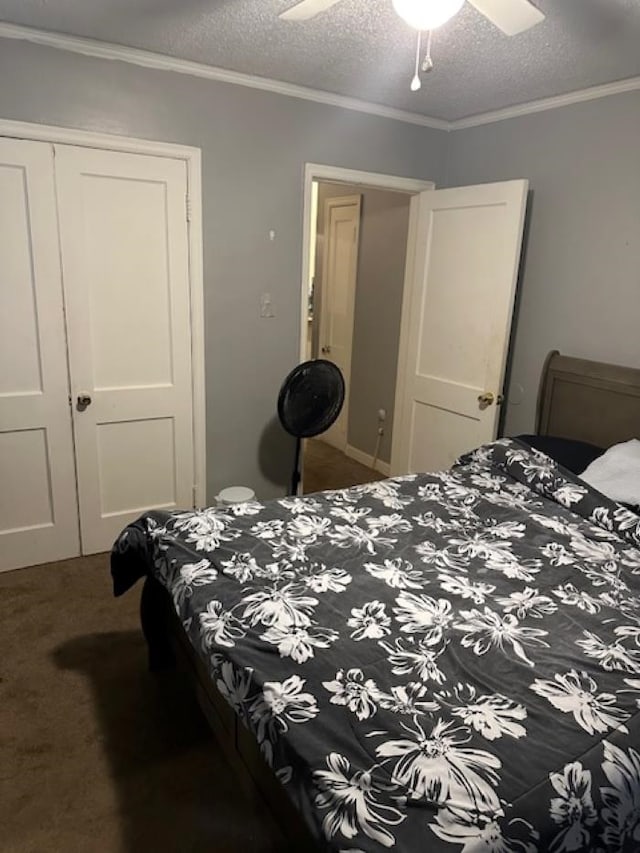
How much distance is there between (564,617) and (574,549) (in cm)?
45

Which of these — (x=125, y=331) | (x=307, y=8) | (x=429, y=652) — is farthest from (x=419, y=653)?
(x=125, y=331)

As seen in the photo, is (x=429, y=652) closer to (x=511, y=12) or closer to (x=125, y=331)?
(x=511, y=12)

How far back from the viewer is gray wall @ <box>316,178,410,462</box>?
4.14m

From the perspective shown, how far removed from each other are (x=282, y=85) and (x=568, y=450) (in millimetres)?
2358

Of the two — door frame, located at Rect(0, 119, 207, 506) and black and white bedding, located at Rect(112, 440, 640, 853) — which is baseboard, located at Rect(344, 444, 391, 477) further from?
black and white bedding, located at Rect(112, 440, 640, 853)

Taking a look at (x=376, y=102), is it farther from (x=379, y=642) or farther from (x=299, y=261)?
(x=379, y=642)

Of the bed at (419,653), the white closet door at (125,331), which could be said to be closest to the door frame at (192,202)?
the white closet door at (125,331)

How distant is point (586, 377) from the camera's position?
2916 millimetres

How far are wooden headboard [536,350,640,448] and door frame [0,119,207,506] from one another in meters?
1.89

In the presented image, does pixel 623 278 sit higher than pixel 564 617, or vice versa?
pixel 623 278

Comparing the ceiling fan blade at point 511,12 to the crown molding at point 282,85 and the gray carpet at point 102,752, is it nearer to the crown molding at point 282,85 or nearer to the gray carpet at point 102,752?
the crown molding at point 282,85

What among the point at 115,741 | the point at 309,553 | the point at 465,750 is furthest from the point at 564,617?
the point at 115,741

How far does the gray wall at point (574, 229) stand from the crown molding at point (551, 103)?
3cm

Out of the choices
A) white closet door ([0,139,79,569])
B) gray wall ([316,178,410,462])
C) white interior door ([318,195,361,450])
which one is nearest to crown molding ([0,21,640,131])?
white closet door ([0,139,79,569])
